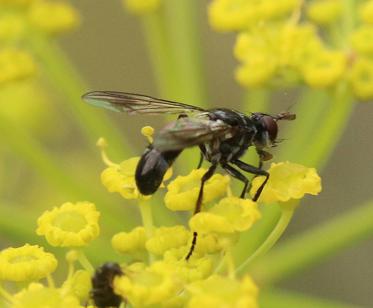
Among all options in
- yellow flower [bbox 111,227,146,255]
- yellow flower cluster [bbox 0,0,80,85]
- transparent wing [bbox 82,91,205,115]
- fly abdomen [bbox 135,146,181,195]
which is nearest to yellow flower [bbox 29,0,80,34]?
yellow flower cluster [bbox 0,0,80,85]

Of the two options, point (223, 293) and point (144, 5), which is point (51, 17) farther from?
point (223, 293)

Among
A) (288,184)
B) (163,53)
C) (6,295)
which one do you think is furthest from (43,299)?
(163,53)

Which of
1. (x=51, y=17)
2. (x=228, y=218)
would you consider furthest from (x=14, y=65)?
(x=228, y=218)

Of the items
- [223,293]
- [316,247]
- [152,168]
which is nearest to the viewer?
[223,293]

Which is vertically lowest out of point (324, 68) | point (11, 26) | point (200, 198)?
point (200, 198)

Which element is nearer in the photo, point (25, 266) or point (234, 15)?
point (25, 266)

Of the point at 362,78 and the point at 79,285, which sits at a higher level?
the point at 362,78

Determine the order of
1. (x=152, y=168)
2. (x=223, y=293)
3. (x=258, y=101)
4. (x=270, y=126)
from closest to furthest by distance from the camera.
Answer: (x=223, y=293) < (x=152, y=168) < (x=270, y=126) < (x=258, y=101)
